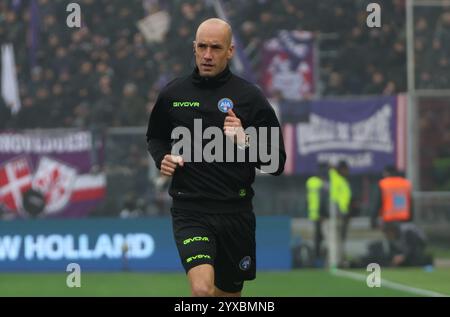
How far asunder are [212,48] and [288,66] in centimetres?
1143

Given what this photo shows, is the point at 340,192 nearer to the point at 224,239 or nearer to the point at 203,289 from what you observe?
the point at 224,239

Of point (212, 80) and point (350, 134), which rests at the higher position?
point (212, 80)

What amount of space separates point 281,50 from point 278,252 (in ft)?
11.3

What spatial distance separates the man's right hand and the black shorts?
1.14ft

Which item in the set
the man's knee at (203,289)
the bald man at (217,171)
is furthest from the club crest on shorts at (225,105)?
the man's knee at (203,289)

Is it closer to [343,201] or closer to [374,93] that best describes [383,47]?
[374,93]

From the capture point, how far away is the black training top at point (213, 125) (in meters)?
7.75

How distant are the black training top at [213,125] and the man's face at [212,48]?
0.13m

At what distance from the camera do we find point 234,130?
7.48 meters

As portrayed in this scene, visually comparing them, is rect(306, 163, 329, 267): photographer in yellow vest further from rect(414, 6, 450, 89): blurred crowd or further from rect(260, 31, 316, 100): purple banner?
rect(414, 6, 450, 89): blurred crowd

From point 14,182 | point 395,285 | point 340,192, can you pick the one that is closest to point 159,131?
point 395,285

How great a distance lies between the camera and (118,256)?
18.0m

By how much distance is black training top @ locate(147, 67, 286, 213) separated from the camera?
7.75 metres

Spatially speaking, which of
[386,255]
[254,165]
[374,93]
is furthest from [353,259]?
[254,165]
